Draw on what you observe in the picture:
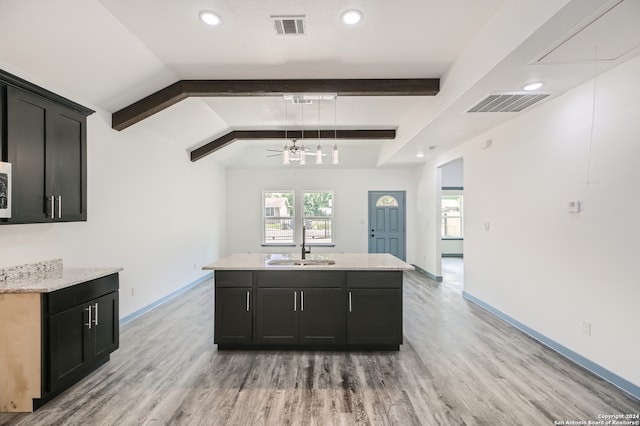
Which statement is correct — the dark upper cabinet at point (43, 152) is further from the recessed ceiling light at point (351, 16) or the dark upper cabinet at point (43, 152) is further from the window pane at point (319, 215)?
the window pane at point (319, 215)

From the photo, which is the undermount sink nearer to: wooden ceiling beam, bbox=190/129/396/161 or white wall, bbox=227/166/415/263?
wooden ceiling beam, bbox=190/129/396/161

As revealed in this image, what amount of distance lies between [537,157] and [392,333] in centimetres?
263

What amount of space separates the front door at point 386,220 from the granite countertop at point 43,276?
642 centimetres

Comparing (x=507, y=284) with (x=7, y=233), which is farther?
(x=507, y=284)

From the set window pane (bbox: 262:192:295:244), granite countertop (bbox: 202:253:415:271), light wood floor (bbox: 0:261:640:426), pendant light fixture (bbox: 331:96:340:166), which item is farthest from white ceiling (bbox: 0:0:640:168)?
window pane (bbox: 262:192:295:244)

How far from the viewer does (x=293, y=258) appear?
3547 mm

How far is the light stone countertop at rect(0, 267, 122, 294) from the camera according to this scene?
2.21m

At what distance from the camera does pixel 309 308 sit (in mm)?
3164

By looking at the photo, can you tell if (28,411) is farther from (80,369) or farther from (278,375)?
(278,375)

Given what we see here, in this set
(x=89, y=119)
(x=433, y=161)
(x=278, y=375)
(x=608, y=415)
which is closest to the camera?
(x=608, y=415)

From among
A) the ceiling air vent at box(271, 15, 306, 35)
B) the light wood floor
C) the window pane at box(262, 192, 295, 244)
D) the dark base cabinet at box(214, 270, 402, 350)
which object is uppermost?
the ceiling air vent at box(271, 15, 306, 35)

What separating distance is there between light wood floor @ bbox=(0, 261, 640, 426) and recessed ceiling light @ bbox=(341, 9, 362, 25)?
3.07m

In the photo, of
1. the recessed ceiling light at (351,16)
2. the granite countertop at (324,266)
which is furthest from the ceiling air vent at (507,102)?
the granite countertop at (324,266)

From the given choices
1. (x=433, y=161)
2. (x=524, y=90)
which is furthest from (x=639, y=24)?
(x=433, y=161)
